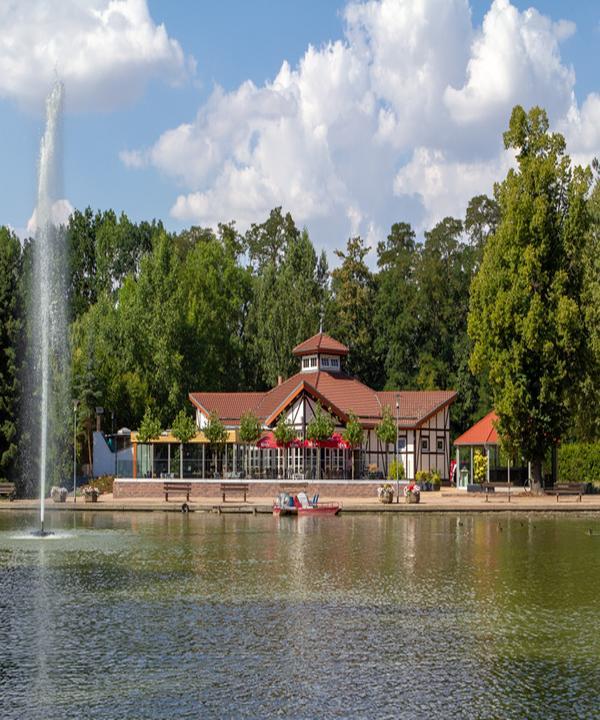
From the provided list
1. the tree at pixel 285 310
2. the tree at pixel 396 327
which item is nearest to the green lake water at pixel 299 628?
the tree at pixel 285 310

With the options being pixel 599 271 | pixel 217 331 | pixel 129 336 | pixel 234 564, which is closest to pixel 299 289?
pixel 217 331

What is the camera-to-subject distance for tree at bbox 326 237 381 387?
9725 cm

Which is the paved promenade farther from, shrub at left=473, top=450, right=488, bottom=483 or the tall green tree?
the tall green tree

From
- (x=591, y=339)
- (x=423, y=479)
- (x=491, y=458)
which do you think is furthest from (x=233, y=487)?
(x=591, y=339)

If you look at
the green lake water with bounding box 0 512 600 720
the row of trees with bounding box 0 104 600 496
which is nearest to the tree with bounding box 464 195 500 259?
the row of trees with bounding box 0 104 600 496

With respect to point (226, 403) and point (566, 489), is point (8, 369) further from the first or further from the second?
point (566, 489)

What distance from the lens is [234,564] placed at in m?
30.8

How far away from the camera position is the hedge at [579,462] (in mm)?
68188

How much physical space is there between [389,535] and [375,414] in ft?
109

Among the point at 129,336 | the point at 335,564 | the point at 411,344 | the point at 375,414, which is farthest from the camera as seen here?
the point at 411,344

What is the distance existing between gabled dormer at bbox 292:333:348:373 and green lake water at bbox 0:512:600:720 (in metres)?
40.6

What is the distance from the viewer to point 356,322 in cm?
9862

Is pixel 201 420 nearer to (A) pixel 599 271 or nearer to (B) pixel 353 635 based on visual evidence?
(A) pixel 599 271

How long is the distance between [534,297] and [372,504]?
1461cm
